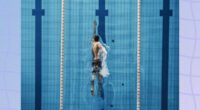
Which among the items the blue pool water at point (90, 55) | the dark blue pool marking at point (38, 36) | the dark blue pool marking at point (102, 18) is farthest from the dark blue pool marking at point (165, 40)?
the dark blue pool marking at point (38, 36)

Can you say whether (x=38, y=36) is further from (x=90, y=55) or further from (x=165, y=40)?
(x=165, y=40)

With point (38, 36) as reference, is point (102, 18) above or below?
above

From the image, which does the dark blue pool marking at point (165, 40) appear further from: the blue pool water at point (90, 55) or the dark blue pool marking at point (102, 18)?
the dark blue pool marking at point (102, 18)

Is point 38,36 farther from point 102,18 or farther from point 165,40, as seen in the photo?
point 165,40

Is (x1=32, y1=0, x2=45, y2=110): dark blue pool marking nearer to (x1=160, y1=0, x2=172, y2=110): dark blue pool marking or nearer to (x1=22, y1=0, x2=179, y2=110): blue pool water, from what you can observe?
(x1=22, y1=0, x2=179, y2=110): blue pool water

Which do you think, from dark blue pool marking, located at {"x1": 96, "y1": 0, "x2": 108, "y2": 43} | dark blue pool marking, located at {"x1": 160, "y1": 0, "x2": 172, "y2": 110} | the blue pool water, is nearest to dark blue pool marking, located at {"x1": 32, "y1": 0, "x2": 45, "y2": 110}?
the blue pool water

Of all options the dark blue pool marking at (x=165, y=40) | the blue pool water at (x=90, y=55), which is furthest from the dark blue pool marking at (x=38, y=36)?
the dark blue pool marking at (x=165, y=40)

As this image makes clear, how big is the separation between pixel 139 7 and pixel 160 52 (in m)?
0.29

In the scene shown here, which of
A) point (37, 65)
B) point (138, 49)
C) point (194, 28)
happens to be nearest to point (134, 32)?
point (138, 49)

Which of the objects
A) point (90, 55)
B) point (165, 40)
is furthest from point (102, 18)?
point (165, 40)

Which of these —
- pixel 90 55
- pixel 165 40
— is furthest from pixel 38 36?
pixel 165 40

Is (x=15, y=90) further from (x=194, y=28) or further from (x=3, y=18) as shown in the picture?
(x=194, y=28)

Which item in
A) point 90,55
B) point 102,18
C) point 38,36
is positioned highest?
point 102,18

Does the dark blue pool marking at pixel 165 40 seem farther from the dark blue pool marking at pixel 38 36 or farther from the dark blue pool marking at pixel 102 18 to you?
the dark blue pool marking at pixel 38 36
